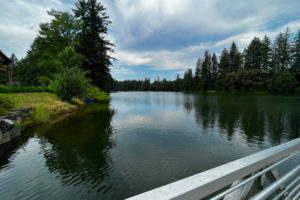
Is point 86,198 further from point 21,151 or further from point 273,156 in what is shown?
point 21,151

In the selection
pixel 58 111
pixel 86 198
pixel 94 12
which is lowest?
pixel 86 198

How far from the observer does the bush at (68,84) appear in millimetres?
14000

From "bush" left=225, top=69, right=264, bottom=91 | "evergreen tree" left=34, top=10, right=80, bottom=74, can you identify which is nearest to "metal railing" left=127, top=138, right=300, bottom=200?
"evergreen tree" left=34, top=10, right=80, bottom=74

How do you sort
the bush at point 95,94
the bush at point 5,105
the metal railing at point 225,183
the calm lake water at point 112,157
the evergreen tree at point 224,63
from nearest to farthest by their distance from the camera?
the metal railing at point 225,183, the calm lake water at point 112,157, the bush at point 5,105, the bush at point 95,94, the evergreen tree at point 224,63

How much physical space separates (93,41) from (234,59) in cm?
5346

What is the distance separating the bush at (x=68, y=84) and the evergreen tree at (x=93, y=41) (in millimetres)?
6555

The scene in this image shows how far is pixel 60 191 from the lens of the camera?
119 inches

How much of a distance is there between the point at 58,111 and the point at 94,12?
19.6 meters

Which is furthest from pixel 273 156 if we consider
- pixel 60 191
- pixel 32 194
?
pixel 32 194

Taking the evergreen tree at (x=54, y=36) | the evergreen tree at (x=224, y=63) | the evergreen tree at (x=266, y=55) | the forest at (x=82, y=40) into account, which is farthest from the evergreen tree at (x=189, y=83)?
the evergreen tree at (x=54, y=36)

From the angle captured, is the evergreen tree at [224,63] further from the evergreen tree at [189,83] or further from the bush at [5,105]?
the bush at [5,105]

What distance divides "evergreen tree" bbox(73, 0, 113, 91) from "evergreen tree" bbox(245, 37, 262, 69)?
165 feet

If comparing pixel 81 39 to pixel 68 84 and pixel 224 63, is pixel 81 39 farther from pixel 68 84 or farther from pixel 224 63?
pixel 224 63

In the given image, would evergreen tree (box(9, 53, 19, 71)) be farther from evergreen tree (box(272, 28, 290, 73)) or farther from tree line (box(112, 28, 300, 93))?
evergreen tree (box(272, 28, 290, 73))
